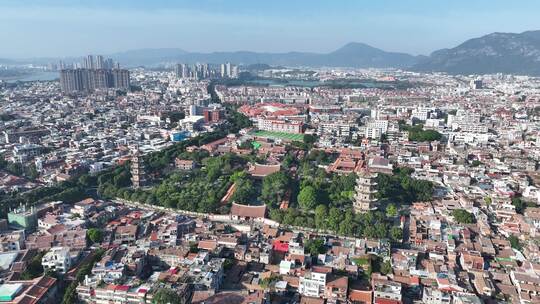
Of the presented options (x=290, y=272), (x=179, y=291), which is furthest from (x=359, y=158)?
(x=179, y=291)

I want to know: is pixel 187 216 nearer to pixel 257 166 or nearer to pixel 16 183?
pixel 257 166

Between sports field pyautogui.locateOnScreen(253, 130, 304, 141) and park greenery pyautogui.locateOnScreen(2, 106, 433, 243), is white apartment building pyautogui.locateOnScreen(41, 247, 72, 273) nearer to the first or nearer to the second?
park greenery pyautogui.locateOnScreen(2, 106, 433, 243)

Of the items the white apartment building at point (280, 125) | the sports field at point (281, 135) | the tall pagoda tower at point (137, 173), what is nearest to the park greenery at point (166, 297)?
the tall pagoda tower at point (137, 173)

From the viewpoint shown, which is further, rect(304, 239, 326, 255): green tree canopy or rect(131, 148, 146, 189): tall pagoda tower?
rect(131, 148, 146, 189): tall pagoda tower

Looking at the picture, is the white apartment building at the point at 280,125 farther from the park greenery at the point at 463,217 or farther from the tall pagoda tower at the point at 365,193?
the park greenery at the point at 463,217

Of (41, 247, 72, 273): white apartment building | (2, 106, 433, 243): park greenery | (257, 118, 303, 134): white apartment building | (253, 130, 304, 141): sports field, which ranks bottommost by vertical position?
(41, 247, 72, 273): white apartment building

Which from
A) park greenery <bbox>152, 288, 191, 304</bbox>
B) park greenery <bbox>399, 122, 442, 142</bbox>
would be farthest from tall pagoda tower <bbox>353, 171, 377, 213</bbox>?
Answer: park greenery <bbox>399, 122, 442, 142</bbox>

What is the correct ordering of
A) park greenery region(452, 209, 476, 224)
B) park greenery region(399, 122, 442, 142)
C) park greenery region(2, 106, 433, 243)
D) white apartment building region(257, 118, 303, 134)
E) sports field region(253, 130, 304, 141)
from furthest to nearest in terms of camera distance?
1. white apartment building region(257, 118, 303, 134)
2. sports field region(253, 130, 304, 141)
3. park greenery region(399, 122, 442, 142)
4. park greenery region(452, 209, 476, 224)
5. park greenery region(2, 106, 433, 243)

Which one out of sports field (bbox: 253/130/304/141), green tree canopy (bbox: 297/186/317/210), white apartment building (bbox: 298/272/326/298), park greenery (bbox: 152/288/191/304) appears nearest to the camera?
park greenery (bbox: 152/288/191/304)
